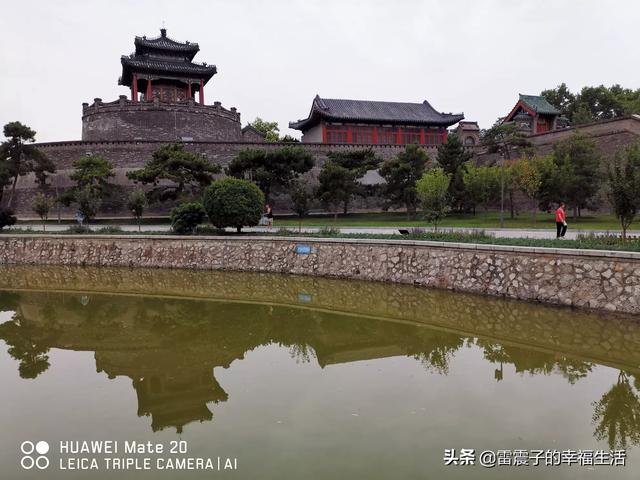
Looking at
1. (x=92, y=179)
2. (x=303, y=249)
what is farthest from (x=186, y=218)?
(x=92, y=179)

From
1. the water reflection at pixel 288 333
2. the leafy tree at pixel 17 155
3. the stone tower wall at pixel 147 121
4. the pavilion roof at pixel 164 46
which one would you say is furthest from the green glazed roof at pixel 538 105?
the leafy tree at pixel 17 155

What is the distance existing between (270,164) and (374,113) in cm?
1513

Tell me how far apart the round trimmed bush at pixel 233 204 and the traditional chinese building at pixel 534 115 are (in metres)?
27.2

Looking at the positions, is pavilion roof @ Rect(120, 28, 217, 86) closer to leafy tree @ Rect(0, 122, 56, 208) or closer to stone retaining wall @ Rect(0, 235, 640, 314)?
leafy tree @ Rect(0, 122, 56, 208)

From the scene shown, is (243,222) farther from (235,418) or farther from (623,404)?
(623,404)

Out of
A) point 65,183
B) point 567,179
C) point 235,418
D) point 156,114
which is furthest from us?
point 156,114

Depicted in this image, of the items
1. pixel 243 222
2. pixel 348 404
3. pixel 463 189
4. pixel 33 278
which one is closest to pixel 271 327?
pixel 348 404

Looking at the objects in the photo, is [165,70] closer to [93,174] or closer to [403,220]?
[93,174]

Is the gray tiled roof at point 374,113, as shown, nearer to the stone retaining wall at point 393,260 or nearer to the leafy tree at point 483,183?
the leafy tree at point 483,183

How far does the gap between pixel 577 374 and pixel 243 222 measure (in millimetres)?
14351

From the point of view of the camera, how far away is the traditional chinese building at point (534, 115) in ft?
128

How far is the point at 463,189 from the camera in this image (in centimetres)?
2773

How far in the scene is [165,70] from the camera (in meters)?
39.8

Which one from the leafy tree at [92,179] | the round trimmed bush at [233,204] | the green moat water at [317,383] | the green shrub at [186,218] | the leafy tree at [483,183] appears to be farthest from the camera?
the leafy tree at [92,179]
